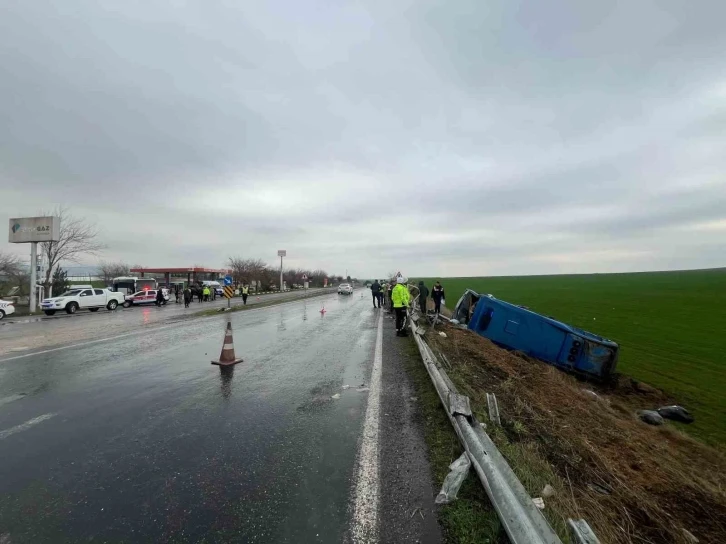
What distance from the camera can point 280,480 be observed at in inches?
135

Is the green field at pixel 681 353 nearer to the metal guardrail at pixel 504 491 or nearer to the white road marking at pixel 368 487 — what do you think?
the metal guardrail at pixel 504 491

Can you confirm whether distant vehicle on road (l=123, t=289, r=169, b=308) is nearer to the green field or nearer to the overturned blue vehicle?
the overturned blue vehicle

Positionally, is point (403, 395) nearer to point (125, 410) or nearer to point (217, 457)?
point (217, 457)

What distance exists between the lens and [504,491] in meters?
2.66

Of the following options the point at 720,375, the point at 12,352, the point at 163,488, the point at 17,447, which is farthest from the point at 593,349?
the point at 12,352

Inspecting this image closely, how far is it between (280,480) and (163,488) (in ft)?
3.11

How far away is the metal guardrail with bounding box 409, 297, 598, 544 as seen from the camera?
2174mm

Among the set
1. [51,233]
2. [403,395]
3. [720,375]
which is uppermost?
[51,233]

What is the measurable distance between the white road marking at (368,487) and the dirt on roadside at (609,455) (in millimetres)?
1211

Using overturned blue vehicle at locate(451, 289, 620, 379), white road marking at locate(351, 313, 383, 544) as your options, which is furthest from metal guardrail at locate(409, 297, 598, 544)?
overturned blue vehicle at locate(451, 289, 620, 379)

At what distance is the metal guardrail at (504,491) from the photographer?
2.17m

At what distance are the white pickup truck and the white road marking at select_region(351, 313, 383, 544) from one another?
27.2m

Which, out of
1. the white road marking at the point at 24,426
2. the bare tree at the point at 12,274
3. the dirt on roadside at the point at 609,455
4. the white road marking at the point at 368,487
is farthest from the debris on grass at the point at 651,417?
the bare tree at the point at 12,274

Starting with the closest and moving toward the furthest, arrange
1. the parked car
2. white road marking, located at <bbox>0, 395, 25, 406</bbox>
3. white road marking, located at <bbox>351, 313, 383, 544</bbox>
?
white road marking, located at <bbox>351, 313, 383, 544</bbox> → white road marking, located at <bbox>0, 395, 25, 406</bbox> → the parked car
